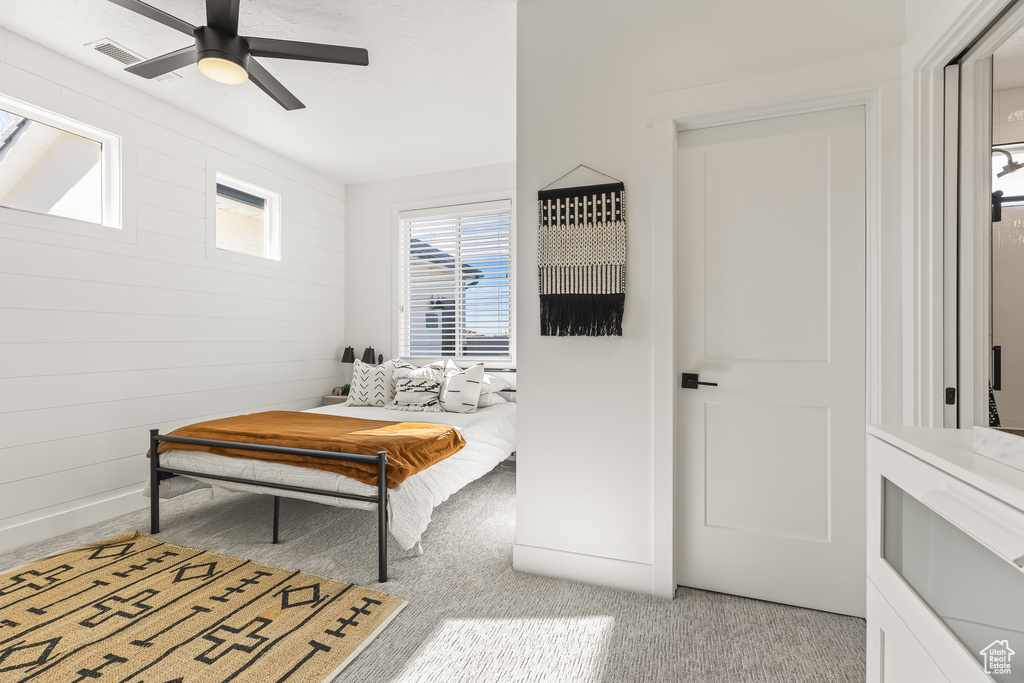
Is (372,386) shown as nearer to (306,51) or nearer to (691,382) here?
(306,51)

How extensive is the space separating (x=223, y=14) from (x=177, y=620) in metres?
2.47

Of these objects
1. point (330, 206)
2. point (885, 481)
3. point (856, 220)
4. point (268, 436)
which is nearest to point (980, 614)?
point (885, 481)

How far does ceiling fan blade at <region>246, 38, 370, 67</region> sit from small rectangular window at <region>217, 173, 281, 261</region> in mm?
1991

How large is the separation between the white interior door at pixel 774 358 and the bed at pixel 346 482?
1.24 meters

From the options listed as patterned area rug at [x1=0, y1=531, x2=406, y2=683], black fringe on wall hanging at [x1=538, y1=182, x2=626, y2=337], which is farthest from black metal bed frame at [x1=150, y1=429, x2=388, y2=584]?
black fringe on wall hanging at [x1=538, y1=182, x2=626, y2=337]

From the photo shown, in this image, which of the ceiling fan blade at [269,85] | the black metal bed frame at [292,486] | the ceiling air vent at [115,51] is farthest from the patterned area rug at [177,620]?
the ceiling air vent at [115,51]

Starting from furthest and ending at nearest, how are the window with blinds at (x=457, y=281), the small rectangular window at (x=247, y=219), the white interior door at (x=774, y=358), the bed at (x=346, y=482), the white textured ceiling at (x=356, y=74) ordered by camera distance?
the window with blinds at (x=457, y=281)
the small rectangular window at (x=247, y=219)
the white textured ceiling at (x=356, y=74)
the bed at (x=346, y=482)
the white interior door at (x=774, y=358)

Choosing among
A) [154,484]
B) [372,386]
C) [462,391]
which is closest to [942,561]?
[462,391]

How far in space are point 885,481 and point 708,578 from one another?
1.34 meters

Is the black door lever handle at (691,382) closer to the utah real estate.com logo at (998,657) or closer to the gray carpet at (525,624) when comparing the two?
the gray carpet at (525,624)

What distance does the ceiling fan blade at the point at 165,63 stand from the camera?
220cm

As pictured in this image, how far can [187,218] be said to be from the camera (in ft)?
11.7

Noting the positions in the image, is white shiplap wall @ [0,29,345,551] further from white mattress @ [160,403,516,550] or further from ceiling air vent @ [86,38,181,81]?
white mattress @ [160,403,516,550]

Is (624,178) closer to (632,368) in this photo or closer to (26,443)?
(632,368)
